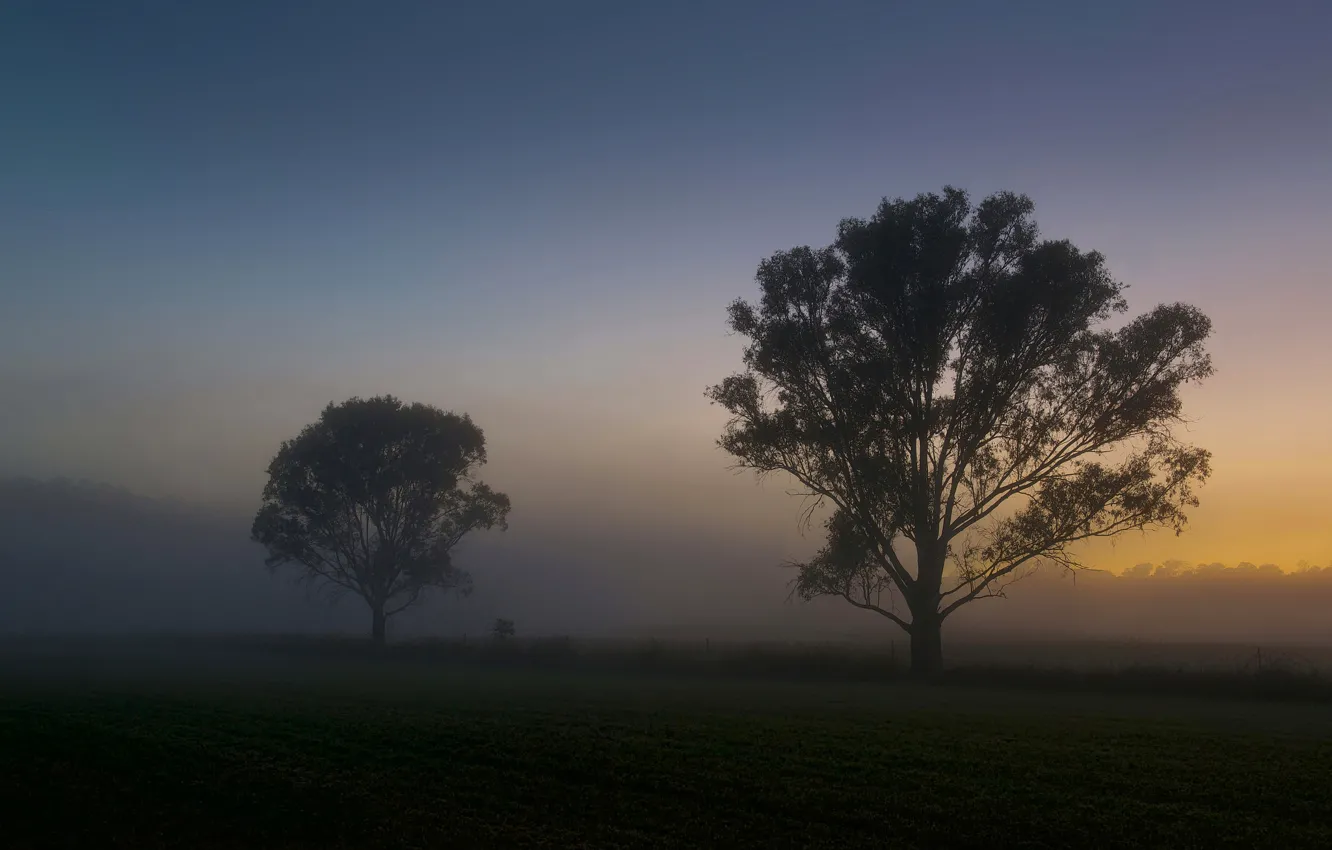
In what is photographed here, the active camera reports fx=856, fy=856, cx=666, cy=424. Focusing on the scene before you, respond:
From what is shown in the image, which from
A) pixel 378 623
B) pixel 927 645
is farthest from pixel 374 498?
pixel 927 645

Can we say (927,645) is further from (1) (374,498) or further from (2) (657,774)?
(1) (374,498)

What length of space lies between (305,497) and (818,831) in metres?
58.2

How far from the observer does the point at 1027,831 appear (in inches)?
518

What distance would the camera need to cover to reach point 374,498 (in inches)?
2511

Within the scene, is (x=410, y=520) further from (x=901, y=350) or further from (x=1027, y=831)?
(x=1027, y=831)

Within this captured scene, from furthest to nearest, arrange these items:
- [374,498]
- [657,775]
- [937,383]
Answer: [374,498] → [937,383] → [657,775]

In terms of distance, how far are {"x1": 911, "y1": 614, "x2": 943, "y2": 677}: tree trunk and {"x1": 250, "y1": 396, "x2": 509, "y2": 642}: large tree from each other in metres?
39.3

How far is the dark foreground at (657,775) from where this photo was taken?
13.4m

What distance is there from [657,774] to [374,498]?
170ft

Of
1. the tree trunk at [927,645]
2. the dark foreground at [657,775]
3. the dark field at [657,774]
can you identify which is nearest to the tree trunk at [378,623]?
the dark field at [657,774]

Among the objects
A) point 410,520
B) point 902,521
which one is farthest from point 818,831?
point 410,520

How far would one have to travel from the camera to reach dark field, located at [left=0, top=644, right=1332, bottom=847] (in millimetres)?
13461

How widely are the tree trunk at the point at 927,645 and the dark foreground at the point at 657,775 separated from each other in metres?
9.81

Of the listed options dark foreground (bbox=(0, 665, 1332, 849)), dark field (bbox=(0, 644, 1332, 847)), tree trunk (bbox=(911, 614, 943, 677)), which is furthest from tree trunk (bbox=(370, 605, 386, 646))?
tree trunk (bbox=(911, 614, 943, 677))
